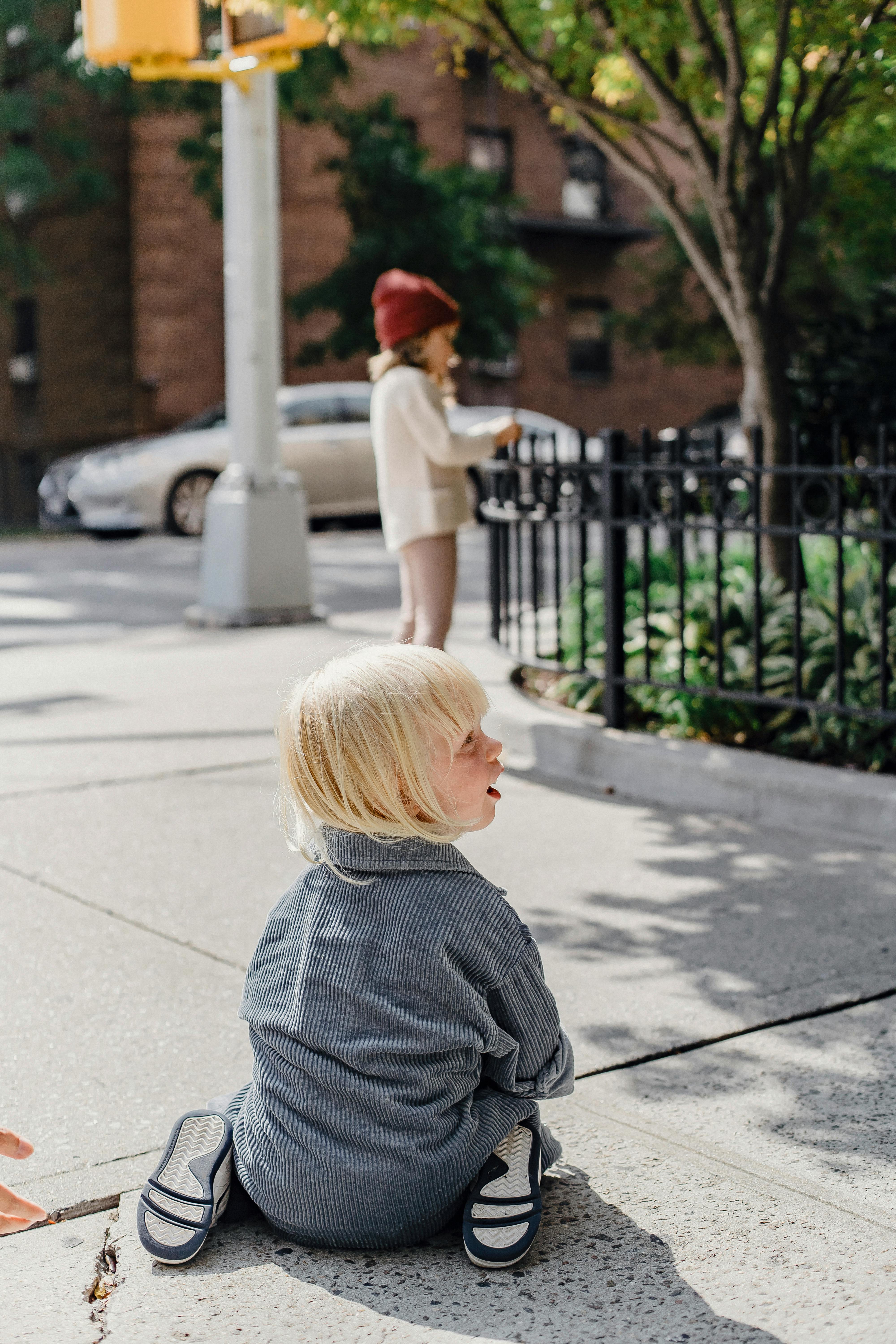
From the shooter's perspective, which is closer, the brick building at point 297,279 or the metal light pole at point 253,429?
the metal light pole at point 253,429

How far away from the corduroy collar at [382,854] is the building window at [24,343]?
2508cm

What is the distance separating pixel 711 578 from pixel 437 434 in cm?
172

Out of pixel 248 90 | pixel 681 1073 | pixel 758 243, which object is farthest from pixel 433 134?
pixel 681 1073

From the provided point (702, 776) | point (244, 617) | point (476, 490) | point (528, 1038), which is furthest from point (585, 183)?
point (528, 1038)

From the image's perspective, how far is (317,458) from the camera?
1655 centimetres

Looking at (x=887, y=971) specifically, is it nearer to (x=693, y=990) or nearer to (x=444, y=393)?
(x=693, y=990)

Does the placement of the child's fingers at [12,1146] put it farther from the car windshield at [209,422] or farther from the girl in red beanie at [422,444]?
the car windshield at [209,422]

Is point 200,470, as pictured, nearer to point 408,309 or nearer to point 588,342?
point 408,309

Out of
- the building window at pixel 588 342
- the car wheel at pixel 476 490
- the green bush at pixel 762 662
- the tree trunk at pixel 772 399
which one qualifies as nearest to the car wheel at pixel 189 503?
the car wheel at pixel 476 490

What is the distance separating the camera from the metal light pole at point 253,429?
9055 mm

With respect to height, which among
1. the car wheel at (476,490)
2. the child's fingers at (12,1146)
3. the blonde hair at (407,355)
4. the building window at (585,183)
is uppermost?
the building window at (585,183)

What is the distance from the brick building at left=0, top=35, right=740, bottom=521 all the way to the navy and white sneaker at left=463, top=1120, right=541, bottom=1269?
871 inches

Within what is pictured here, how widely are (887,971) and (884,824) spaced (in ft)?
3.78

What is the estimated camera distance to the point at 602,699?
630cm
